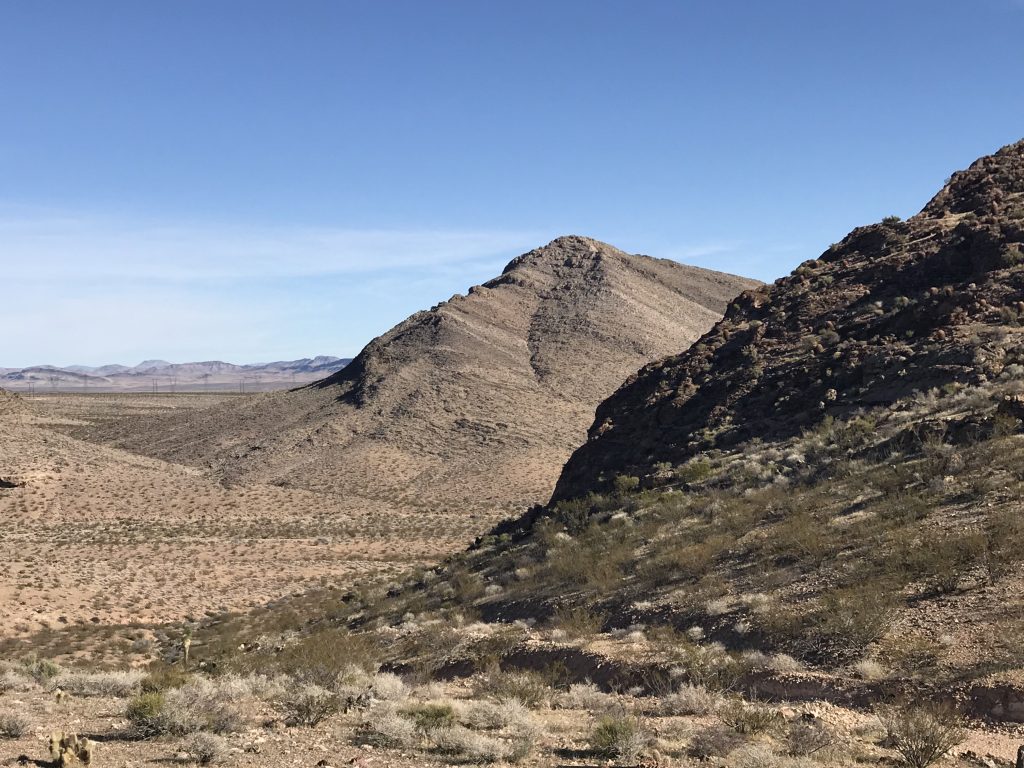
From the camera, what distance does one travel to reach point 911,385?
68.9ft

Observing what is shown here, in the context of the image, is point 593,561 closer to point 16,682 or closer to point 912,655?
point 912,655

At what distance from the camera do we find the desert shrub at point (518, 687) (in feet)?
35.1

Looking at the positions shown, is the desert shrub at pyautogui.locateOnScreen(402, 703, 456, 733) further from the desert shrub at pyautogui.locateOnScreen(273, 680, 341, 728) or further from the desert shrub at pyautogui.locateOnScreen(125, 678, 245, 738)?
the desert shrub at pyautogui.locateOnScreen(125, 678, 245, 738)

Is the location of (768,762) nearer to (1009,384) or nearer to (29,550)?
(1009,384)

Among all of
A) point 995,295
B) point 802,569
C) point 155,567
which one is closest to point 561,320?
point 155,567

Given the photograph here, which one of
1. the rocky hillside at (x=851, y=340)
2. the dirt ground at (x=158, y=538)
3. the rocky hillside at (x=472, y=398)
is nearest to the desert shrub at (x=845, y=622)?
the rocky hillside at (x=851, y=340)

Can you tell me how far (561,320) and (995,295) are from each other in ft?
228

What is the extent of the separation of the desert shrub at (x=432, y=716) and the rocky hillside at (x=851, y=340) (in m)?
14.7

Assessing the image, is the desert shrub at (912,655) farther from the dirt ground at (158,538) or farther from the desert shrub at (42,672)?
the dirt ground at (158,538)

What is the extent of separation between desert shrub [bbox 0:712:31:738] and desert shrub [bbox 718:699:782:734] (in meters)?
7.24

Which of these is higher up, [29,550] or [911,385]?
[911,385]

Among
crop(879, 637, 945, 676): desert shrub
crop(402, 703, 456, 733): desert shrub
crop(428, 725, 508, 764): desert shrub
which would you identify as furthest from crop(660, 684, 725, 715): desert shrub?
crop(402, 703, 456, 733): desert shrub

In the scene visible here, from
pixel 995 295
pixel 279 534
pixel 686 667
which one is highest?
pixel 995 295

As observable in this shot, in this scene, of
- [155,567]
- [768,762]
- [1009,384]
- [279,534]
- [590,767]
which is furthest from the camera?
[279,534]
